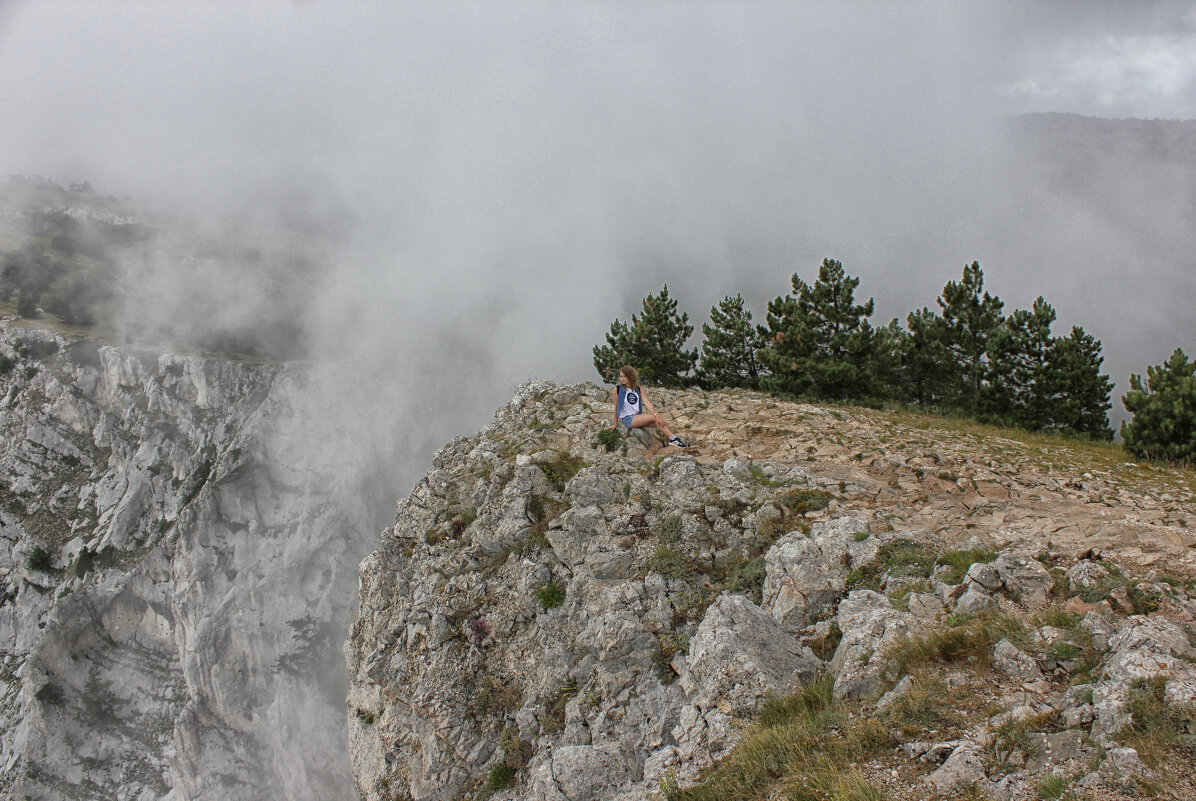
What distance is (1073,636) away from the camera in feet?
23.7

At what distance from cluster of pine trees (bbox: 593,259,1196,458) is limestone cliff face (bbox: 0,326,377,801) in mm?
47122

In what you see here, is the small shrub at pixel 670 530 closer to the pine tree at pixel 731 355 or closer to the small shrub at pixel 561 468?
the small shrub at pixel 561 468

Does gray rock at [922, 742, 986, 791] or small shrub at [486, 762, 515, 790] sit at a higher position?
gray rock at [922, 742, 986, 791]

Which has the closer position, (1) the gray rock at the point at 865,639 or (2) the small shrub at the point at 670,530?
(1) the gray rock at the point at 865,639

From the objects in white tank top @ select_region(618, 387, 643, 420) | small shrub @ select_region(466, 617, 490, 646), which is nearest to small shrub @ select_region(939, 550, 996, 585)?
white tank top @ select_region(618, 387, 643, 420)

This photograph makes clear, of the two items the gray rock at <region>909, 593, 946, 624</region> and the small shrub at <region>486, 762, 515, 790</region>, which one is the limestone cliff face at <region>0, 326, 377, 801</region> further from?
the gray rock at <region>909, 593, 946, 624</region>

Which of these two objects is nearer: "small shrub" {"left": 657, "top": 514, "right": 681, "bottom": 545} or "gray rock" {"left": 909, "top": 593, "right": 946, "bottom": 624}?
"gray rock" {"left": 909, "top": 593, "right": 946, "bottom": 624}

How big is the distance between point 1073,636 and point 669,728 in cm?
609

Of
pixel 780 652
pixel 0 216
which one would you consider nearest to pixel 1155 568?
pixel 780 652

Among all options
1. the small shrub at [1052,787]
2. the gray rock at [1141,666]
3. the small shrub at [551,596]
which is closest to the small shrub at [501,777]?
the small shrub at [551,596]

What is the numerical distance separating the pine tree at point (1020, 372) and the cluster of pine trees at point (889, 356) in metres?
0.05

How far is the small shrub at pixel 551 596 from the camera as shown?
1330 cm

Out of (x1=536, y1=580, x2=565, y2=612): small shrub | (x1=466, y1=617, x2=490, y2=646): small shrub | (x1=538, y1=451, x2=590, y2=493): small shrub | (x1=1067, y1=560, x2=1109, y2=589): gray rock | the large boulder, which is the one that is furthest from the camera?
Answer: (x1=538, y1=451, x2=590, y2=493): small shrub

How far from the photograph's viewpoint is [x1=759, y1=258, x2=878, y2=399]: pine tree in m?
26.4
